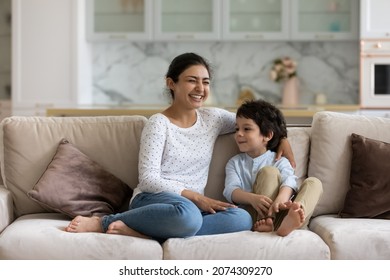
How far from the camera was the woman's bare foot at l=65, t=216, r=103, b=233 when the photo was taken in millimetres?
2373

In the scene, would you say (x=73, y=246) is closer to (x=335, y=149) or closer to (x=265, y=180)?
(x=265, y=180)

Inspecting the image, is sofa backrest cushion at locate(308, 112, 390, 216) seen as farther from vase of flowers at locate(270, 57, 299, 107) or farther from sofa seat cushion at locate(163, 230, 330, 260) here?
vase of flowers at locate(270, 57, 299, 107)

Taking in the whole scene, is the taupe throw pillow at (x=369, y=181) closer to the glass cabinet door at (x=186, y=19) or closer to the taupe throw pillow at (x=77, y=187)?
the taupe throw pillow at (x=77, y=187)

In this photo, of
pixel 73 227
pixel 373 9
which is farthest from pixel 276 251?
pixel 373 9

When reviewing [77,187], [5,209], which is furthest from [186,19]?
[5,209]

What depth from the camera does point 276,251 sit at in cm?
225

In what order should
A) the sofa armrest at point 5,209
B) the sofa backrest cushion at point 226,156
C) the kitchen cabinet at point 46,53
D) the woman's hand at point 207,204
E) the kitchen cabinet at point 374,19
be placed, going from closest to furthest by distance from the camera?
the woman's hand at point 207,204
the sofa armrest at point 5,209
the sofa backrest cushion at point 226,156
the kitchen cabinet at point 374,19
the kitchen cabinet at point 46,53

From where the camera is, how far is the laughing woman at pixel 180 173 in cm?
236

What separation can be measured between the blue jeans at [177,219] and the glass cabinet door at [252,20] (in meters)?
3.41

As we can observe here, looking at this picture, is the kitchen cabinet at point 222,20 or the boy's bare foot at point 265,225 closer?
the boy's bare foot at point 265,225

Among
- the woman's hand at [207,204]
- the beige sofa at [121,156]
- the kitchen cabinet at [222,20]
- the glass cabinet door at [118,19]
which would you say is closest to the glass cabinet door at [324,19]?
the kitchen cabinet at [222,20]

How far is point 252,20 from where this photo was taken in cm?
571

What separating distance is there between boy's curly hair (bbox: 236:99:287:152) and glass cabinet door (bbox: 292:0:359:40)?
2.99 m

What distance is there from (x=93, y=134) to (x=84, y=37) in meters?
3.08
